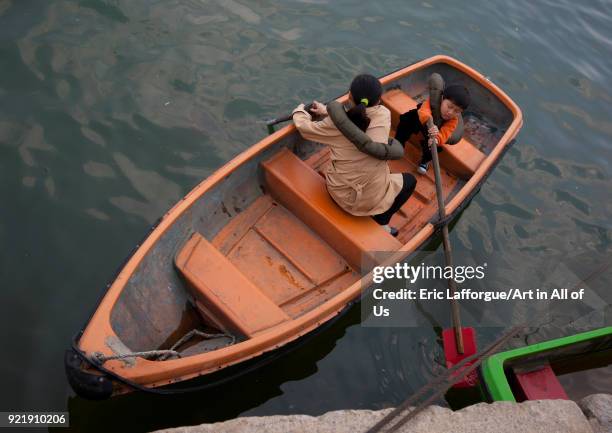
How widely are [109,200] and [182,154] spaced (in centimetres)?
117

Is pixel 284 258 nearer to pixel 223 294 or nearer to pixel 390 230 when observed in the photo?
pixel 223 294

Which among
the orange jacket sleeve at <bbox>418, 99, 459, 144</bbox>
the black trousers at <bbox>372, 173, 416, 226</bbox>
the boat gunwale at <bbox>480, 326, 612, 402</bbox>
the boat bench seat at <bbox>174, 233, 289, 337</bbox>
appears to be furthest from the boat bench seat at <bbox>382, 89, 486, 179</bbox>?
the boat bench seat at <bbox>174, 233, 289, 337</bbox>

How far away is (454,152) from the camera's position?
695 centimetres

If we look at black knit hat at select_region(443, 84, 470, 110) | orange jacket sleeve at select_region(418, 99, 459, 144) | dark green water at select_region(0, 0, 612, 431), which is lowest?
dark green water at select_region(0, 0, 612, 431)

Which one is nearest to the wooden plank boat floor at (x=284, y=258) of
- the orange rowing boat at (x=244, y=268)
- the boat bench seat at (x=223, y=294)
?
the orange rowing boat at (x=244, y=268)

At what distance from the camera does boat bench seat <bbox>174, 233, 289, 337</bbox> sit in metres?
4.74

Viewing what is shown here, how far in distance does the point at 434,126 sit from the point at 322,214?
1.75 metres

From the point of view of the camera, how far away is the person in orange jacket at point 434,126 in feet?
19.7

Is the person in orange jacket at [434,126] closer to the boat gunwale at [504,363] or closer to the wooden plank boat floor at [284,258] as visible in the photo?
the wooden plank boat floor at [284,258]

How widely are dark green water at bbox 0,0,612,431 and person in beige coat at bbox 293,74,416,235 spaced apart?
1.46 meters

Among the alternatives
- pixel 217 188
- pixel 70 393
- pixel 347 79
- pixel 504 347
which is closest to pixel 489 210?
pixel 504 347

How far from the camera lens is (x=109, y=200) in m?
6.43

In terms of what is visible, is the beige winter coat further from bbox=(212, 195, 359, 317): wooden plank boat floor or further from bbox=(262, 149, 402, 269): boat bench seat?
bbox=(212, 195, 359, 317): wooden plank boat floor

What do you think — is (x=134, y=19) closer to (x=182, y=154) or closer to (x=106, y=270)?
(x=182, y=154)
